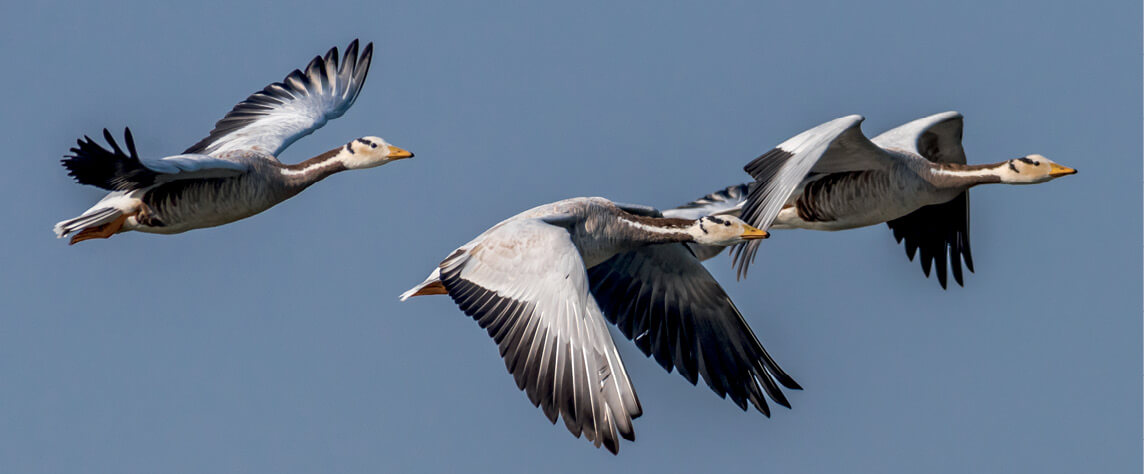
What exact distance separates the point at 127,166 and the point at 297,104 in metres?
4.92

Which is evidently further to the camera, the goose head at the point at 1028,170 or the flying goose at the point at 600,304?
the goose head at the point at 1028,170

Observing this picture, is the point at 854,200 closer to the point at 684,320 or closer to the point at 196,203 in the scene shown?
the point at 684,320

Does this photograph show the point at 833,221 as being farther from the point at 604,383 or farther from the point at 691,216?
the point at 604,383

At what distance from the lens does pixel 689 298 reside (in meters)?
18.8

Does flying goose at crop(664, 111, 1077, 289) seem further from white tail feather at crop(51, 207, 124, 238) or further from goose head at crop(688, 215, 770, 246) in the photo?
white tail feather at crop(51, 207, 124, 238)

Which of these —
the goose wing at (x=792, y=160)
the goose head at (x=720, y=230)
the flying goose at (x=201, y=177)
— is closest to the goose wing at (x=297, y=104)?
the flying goose at (x=201, y=177)

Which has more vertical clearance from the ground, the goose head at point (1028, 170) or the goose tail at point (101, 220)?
the goose tail at point (101, 220)

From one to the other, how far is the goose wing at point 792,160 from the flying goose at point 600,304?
59 centimetres

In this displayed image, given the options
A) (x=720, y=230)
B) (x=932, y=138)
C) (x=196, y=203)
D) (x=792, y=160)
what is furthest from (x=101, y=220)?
(x=932, y=138)

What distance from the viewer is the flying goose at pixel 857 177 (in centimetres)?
1778

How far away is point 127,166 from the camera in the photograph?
17.0 meters

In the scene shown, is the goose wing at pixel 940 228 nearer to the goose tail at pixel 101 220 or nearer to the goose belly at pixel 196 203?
the goose belly at pixel 196 203

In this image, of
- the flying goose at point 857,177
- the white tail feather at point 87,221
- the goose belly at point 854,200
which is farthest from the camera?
the goose belly at point 854,200

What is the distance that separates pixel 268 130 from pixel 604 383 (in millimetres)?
7714
